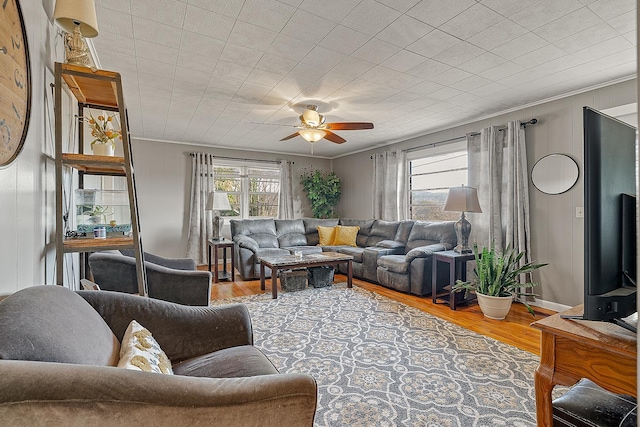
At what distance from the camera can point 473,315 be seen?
3283 mm

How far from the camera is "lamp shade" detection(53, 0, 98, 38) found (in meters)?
1.33

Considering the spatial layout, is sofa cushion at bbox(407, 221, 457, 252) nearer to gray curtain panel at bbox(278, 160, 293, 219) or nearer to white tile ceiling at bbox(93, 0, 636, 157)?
white tile ceiling at bbox(93, 0, 636, 157)

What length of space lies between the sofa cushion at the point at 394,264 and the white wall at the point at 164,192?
148 inches

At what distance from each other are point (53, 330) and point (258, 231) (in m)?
4.80

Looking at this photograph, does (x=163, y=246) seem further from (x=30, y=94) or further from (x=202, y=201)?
(x=30, y=94)

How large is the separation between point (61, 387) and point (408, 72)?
306 cm

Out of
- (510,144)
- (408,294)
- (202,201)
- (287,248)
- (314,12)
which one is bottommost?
(408,294)

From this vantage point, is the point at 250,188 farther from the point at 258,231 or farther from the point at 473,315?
the point at 473,315

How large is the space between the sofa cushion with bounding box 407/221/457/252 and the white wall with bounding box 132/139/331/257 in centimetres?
395

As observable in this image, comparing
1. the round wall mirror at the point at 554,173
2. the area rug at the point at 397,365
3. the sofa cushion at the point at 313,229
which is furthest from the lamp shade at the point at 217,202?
the round wall mirror at the point at 554,173

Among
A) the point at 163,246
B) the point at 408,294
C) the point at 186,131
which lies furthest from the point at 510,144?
the point at 163,246

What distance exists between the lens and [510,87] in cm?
322

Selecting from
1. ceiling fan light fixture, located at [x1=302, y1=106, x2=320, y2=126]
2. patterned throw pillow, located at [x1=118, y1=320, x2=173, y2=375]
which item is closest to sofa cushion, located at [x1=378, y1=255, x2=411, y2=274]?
ceiling fan light fixture, located at [x1=302, y1=106, x2=320, y2=126]

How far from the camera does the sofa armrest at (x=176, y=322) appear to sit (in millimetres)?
1322
